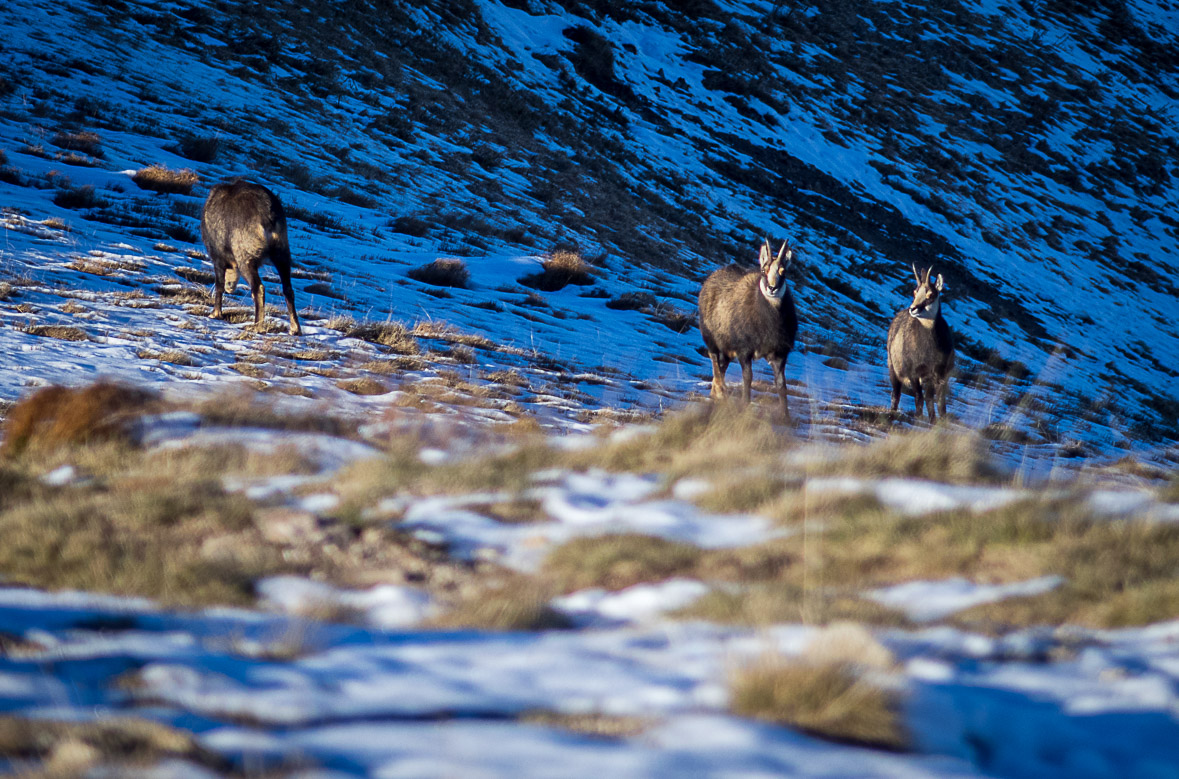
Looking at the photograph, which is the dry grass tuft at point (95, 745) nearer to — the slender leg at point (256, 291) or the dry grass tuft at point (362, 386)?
the dry grass tuft at point (362, 386)

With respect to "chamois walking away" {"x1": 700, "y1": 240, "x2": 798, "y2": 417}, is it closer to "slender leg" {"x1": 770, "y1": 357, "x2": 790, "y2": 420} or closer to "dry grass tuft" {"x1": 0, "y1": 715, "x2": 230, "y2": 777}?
"slender leg" {"x1": 770, "y1": 357, "x2": 790, "y2": 420}

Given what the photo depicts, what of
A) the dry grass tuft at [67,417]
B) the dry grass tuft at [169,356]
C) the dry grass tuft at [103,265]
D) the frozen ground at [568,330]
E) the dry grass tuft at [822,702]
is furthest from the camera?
the dry grass tuft at [103,265]

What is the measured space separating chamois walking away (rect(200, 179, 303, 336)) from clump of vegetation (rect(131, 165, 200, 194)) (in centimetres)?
500

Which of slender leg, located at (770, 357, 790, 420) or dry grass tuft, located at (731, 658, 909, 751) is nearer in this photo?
dry grass tuft, located at (731, 658, 909, 751)

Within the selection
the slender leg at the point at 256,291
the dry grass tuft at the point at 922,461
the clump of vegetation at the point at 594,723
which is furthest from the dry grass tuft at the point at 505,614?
the slender leg at the point at 256,291

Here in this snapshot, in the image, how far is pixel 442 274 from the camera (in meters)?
13.5

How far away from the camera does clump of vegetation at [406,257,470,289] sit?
13461 mm

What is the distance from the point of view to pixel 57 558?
3.53m

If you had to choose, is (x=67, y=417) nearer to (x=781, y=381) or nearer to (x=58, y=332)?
(x=58, y=332)

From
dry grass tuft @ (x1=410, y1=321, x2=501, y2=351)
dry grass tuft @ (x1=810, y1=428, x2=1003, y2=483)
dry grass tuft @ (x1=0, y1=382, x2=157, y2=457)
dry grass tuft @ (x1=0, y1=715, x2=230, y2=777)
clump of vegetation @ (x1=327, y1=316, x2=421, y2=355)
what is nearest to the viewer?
dry grass tuft @ (x1=0, y1=715, x2=230, y2=777)

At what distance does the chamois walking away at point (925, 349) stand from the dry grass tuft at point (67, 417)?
8.79 m

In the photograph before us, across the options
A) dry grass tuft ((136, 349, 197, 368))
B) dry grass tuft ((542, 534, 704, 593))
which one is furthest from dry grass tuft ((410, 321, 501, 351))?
dry grass tuft ((542, 534, 704, 593))

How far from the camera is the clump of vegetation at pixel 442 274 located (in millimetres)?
13461

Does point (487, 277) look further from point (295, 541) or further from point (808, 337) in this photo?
point (295, 541)
